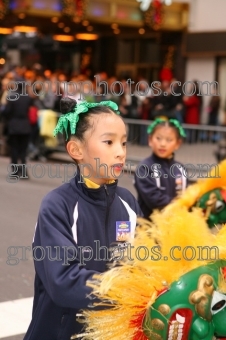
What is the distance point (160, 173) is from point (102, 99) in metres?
10.9

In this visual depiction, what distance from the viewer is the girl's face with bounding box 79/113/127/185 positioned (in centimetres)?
225

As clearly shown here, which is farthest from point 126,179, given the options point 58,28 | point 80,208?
point 58,28

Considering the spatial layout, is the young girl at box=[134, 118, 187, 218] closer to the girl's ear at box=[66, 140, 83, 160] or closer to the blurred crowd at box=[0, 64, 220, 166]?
the girl's ear at box=[66, 140, 83, 160]

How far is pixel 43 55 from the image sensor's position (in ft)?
79.5

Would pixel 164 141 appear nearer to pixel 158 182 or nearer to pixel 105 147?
pixel 158 182

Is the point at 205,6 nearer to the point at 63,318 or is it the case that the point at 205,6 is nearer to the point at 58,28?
the point at 58,28

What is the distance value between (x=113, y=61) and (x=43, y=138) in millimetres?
9861

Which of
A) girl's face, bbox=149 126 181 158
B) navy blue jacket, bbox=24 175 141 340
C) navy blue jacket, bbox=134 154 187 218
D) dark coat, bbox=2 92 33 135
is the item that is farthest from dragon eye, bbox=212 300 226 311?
dark coat, bbox=2 92 33 135

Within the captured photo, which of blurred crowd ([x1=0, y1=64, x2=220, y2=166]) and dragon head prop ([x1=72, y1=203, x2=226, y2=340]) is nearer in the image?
dragon head prop ([x1=72, y1=203, x2=226, y2=340])

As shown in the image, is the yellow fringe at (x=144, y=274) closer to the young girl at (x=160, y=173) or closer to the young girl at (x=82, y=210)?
the young girl at (x=82, y=210)

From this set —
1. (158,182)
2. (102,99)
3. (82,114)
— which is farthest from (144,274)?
(102,99)

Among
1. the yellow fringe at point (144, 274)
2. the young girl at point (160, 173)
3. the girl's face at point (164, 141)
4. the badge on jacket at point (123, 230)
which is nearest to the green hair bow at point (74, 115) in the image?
the badge on jacket at point (123, 230)

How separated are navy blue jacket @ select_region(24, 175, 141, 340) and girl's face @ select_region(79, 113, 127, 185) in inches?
3.2

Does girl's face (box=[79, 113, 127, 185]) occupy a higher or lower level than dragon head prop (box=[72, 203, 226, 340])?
higher
